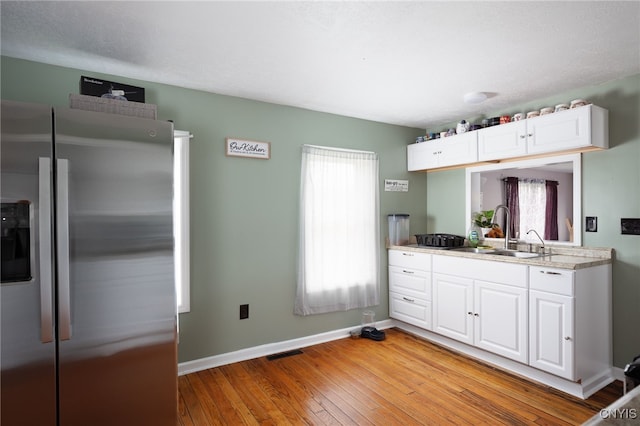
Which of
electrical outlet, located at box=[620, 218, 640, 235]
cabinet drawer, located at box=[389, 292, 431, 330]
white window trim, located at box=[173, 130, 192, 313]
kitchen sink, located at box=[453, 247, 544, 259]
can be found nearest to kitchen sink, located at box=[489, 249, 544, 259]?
kitchen sink, located at box=[453, 247, 544, 259]

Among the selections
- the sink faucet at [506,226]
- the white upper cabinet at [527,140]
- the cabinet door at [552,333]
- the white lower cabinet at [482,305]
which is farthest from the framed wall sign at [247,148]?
the cabinet door at [552,333]

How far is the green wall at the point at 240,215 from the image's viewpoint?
9.20 ft

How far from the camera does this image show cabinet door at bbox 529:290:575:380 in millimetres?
2383

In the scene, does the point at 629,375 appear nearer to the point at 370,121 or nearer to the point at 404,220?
the point at 404,220

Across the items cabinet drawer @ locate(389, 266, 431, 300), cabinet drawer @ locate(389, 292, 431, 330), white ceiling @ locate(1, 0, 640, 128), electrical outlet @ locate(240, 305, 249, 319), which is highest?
white ceiling @ locate(1, 0, 640, 128)

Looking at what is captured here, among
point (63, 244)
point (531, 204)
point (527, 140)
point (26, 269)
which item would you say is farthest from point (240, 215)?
point (531, 204)

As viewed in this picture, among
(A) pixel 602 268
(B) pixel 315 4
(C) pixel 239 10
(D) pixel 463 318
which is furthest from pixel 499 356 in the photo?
(C) pixel 239 10

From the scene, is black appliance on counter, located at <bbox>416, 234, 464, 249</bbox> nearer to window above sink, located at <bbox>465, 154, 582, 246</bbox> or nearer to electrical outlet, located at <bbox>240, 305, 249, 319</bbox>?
window above sink, located at <bbox>465, 154, 582, 246</bbox>

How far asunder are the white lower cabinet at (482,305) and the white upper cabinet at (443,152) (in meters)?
1.01

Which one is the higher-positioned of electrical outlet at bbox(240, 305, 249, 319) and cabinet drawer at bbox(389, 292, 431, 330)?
electrical outlet at bbox(240, 305, 249, 319)

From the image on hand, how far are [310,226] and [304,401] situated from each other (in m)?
1.51

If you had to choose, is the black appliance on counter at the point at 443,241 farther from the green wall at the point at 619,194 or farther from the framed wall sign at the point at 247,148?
the framed wall sign at the point at 247,148

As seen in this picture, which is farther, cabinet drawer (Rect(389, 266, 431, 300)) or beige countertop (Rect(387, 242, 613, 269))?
cabinet drawer (Rect(389, 266, 431, 300))

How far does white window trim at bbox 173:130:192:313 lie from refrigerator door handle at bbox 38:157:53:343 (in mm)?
1116
